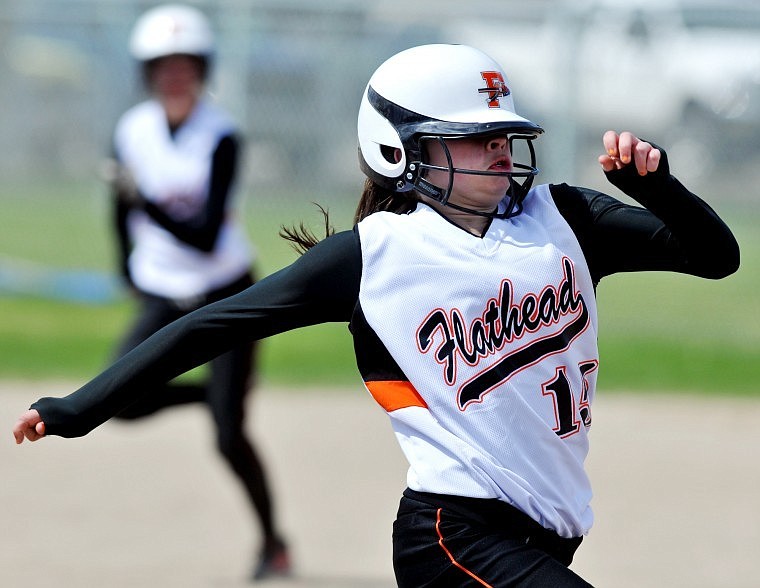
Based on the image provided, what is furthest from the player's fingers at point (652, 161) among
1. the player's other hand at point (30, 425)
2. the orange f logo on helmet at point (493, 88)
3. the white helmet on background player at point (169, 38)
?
the white helmet on background player at point (169, 38)

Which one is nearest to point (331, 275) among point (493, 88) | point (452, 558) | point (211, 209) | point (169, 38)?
point (493, 88)

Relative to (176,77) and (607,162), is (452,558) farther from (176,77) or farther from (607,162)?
(176,77)

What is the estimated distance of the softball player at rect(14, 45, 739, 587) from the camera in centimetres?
289

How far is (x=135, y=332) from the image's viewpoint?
5.57 m

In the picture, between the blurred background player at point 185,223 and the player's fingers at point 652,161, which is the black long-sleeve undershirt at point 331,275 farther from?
the blurred background player at point 185,223

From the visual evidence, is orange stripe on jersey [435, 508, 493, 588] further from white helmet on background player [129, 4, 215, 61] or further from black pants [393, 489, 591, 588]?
white helmet on background player [129, 4, 215, 61]

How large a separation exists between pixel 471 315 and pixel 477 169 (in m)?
0.34

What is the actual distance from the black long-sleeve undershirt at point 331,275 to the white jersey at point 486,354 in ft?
0.24

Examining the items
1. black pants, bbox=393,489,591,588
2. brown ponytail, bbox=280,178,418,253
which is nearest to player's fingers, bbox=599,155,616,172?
brown ponytail, bbox=280,178,418,253

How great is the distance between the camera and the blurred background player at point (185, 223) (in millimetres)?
5406

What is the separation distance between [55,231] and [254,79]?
3.04 meters

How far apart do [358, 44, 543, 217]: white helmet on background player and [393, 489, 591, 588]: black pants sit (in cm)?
68

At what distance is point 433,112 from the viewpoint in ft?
9.84

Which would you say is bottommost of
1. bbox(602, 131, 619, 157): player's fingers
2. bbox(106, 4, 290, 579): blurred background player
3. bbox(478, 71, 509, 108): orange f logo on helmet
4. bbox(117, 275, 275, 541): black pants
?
bbox(117, 275, 275, 541): black pants
